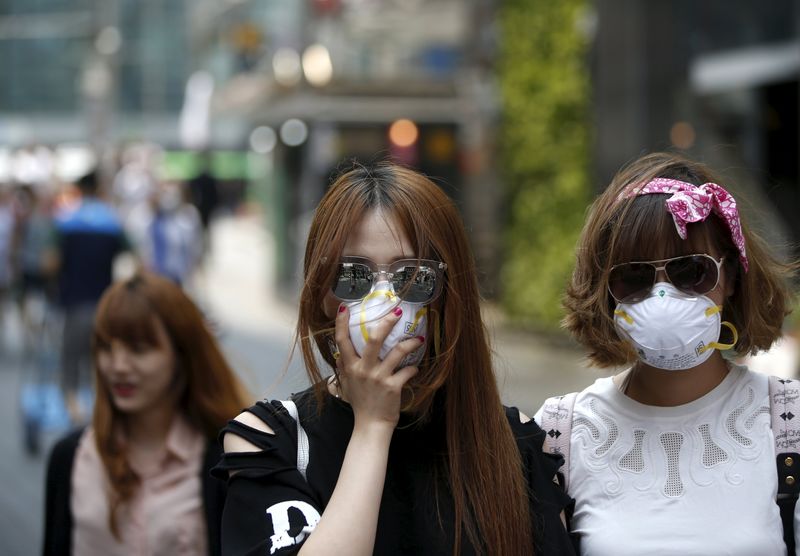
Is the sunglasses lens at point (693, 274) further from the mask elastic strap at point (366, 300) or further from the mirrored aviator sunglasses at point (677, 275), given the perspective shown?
the mask elastic strap at point (366, 300)

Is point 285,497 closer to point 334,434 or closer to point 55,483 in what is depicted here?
point 334,434

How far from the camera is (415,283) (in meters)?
2.39

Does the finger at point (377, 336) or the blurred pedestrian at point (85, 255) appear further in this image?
the blurred pedestrian at point (85, 255)

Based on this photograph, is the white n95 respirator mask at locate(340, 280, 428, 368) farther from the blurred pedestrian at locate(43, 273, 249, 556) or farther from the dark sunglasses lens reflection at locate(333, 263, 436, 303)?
the blurred pedestrian at locate(43, 273, 249, 556)

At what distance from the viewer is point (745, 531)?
256cm

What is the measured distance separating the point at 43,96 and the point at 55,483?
60242 millimetres

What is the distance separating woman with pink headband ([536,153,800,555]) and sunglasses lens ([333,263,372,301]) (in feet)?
1.97

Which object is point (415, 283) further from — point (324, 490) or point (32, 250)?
point (32, 250)

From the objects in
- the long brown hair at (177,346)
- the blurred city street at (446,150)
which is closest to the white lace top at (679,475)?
the long brown hair at (177,346)

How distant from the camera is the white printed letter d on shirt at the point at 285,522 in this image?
7.41 feet

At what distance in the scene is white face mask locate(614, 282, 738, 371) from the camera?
2607 mm

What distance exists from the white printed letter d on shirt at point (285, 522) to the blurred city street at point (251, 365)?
1.25ft

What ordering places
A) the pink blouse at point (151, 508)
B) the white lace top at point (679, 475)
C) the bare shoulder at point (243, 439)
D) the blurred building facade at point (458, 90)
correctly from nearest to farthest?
the bare shoulder at point (243, 439) < the white lace top at point (679, 475) < the pink blouse at point (151, 508) < the blurred building facade at point (458, 90)

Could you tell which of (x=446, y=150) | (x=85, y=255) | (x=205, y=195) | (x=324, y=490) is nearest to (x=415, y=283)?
(x=324, y=490)
